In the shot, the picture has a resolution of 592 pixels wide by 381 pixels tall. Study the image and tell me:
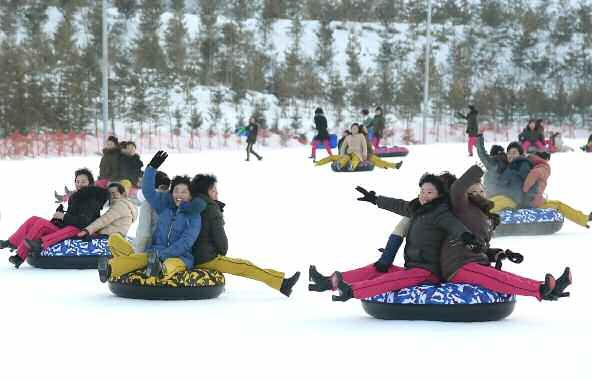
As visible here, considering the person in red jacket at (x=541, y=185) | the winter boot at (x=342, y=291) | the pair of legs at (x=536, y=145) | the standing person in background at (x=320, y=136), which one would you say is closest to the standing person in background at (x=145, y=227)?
the winter boot at (x=342, y=291)

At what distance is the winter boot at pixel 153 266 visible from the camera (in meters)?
9.56

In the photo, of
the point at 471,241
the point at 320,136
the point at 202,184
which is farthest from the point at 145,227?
the point at 320,136

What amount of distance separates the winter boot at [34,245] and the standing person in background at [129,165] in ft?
25.2

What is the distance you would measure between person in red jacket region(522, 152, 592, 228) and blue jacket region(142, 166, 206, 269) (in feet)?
25.9

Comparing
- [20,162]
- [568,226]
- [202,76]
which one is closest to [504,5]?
[202,76]

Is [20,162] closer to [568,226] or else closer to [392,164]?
[392,164]

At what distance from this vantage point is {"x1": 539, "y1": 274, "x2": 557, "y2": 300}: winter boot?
8.30 meters

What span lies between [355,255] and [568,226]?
5.78 metres

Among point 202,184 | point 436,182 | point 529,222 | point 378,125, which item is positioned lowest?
point 529,222

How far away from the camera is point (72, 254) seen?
1237cm

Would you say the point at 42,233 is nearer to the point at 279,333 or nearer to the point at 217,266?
the point at 217,266

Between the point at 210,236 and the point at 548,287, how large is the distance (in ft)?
10.5

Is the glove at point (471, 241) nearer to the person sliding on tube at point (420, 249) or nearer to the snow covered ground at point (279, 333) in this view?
the person sliding on tube at point (420, 249)

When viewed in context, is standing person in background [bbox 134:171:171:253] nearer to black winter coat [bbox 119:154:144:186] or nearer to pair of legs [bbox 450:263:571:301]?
pair of legs [bbox 450:263:571:301]
